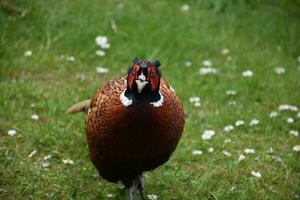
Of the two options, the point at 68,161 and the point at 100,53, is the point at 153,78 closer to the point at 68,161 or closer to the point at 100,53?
the point at 68,161

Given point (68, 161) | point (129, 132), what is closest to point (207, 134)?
point (68, 161)

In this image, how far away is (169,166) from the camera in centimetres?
510

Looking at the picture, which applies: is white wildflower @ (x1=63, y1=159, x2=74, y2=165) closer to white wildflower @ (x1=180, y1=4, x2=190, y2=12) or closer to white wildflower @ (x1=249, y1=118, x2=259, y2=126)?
white wildflower @ (x1=249, y1=118, x2=259, y2=126)

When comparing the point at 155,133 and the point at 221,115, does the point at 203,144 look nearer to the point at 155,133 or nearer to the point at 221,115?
the point at 221,115

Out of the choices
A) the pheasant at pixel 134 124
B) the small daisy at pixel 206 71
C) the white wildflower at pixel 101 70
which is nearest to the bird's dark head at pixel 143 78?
the pheasant at pixel 134 124

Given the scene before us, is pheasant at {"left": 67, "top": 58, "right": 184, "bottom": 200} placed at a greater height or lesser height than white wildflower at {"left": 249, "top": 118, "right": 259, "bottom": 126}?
greater

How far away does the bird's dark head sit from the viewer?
377 centimetres

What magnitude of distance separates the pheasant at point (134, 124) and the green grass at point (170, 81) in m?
0.65

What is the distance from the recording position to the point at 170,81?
634 cm

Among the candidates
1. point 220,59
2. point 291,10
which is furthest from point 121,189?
point 291,10

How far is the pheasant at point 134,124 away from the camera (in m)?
3.85

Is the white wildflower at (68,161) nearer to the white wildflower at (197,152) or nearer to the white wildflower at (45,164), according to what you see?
the white wildflower at (45,164)

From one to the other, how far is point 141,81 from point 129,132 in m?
0.35

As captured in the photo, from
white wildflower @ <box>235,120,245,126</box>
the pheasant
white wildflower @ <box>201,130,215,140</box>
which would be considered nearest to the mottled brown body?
the pheasant
